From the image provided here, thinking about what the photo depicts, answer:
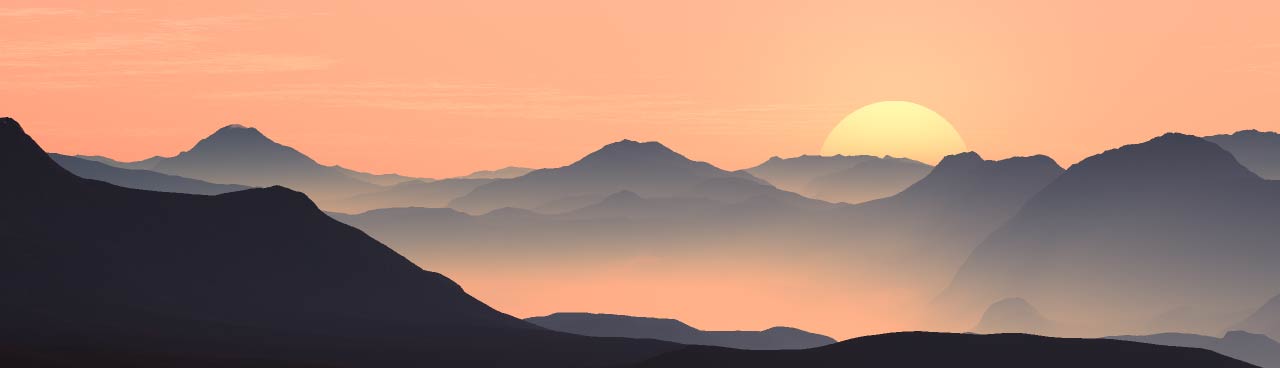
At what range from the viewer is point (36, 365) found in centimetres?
15512

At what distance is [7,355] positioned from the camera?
157m

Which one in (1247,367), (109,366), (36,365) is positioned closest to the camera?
(36,365)

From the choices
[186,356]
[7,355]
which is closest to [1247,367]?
[186,356]

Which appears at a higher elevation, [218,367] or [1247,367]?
[1247,367]

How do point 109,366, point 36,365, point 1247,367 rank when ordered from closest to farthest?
point 36,365
point 109,366
point 1247,367

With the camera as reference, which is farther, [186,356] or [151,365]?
[186,356]

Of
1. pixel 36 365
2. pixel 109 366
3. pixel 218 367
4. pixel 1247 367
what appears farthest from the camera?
pixel 1247 367

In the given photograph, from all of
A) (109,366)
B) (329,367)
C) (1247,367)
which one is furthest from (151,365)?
(1247,367)

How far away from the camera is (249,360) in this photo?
196m

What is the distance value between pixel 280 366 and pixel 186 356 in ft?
34.5

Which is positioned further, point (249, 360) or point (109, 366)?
point (249, 360)

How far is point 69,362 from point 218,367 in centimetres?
2360

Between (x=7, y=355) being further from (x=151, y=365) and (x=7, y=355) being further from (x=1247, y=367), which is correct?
(x=1247, y=367)

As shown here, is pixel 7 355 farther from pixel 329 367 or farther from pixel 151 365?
pixel 329 367
